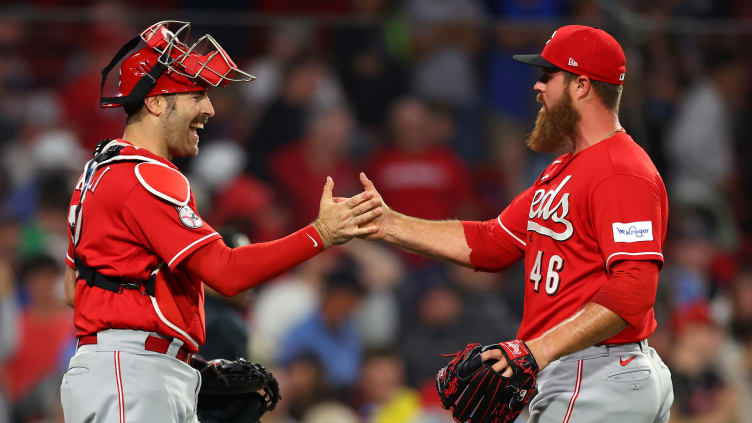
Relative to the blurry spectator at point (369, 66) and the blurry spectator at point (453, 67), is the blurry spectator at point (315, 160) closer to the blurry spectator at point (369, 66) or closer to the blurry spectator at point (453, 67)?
the blurry spectator at point (369, 66)

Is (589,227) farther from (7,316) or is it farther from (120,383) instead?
(7,316)

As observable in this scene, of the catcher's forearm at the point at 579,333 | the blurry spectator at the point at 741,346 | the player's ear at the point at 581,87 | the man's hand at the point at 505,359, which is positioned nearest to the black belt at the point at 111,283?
the man's hand at the point at 505,359

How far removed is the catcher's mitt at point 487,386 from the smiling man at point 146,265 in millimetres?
720

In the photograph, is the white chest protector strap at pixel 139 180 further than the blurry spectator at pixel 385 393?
No

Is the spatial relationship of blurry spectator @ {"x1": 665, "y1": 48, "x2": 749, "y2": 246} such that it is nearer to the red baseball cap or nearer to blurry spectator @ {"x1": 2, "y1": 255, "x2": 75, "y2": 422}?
the red baseball cap

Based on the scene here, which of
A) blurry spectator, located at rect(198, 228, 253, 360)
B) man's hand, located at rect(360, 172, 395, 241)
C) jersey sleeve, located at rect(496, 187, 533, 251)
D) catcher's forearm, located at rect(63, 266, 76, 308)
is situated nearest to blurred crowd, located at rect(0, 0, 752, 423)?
blurry spectator, located at rect(198, 228, 253, 360)

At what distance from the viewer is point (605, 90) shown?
166 inches

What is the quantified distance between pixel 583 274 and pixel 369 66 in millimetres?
4531

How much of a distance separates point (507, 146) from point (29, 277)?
383 cm

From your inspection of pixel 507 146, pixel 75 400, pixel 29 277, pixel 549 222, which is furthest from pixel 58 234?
pixel 549 222

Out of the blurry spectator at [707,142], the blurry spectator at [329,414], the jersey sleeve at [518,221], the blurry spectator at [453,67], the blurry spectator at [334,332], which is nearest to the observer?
the jersey sleeve at [518,221]

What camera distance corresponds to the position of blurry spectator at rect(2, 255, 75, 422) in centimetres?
754

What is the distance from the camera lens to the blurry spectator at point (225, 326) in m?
5.00

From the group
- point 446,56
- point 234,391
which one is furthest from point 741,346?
point 234,391
